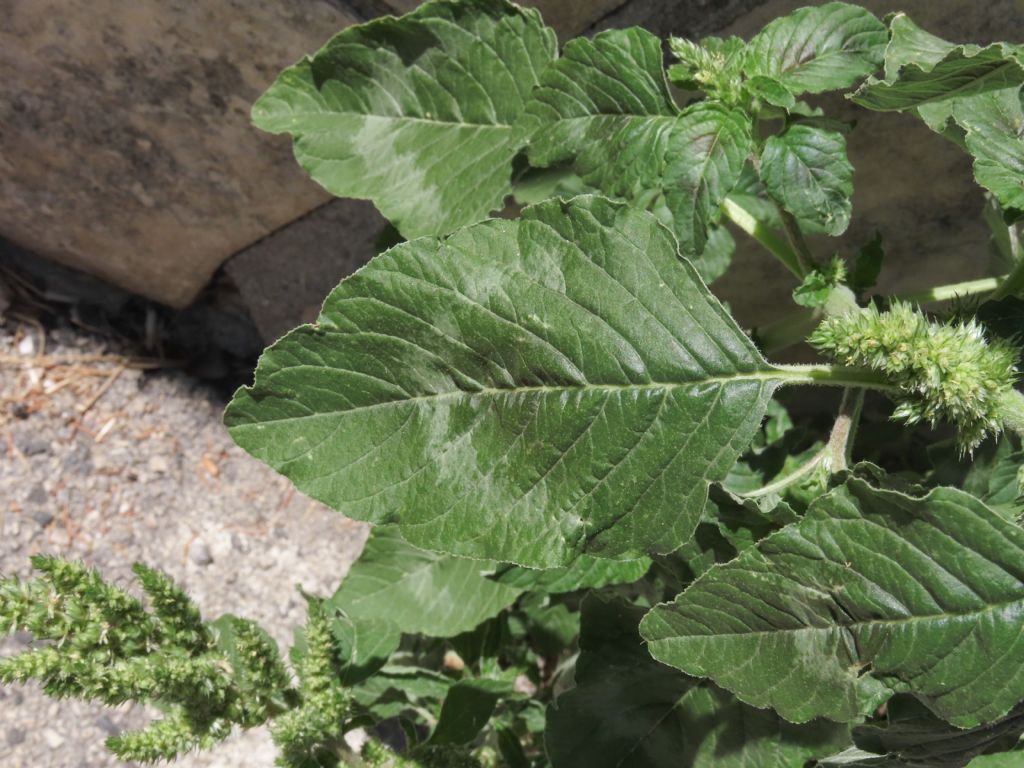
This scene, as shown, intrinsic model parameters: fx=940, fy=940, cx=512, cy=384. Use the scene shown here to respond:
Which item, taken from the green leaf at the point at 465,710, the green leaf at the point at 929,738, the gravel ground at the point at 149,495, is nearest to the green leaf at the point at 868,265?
the green leaf at the point at 929,738

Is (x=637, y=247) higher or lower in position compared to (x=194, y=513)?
higher

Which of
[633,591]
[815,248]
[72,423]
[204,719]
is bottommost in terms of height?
[633,591]

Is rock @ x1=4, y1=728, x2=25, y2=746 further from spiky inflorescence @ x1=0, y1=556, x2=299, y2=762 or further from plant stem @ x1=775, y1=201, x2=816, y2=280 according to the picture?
plant stem @ x1=775, y1=201, x2=816, y2=280

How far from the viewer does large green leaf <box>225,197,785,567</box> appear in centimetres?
108

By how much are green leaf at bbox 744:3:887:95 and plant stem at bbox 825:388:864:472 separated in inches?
16.3

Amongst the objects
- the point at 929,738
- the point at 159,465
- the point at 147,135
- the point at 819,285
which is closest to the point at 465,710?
the point at 929,738

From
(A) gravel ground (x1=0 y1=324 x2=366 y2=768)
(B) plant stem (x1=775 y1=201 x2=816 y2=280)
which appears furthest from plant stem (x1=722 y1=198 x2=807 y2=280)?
(A) gravel ground (x1=0 y1=324 x2=366 y2=768)

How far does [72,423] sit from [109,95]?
0.81m

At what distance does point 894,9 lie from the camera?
1429 millimetres

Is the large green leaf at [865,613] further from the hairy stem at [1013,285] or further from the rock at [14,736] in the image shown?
the rock at [14,736]

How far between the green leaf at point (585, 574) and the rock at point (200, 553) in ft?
3.15

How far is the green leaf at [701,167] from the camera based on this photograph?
44.8 inches

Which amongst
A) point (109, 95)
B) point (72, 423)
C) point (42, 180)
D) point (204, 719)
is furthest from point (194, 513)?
point (204, 719)

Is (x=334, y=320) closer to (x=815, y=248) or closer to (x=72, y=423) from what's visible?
(x=815, y=248)
